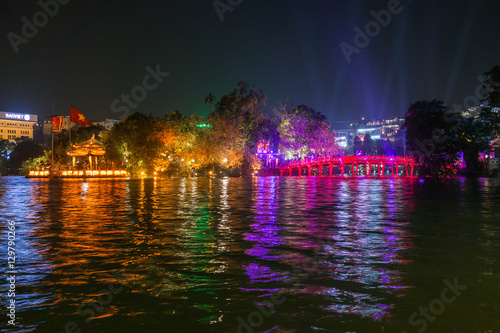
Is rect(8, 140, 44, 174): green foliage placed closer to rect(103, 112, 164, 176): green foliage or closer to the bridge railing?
rect(103, 112, 164, 176): green foliage

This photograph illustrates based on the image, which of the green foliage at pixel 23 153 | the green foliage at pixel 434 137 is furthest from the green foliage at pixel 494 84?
the green foliage at pixel 23 153

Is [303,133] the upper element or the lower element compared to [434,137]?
upper

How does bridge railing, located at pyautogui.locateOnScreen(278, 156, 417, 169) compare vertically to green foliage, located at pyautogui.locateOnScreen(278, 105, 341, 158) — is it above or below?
below

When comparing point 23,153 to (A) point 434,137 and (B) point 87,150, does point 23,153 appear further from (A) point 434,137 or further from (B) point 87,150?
(A) point 434,137

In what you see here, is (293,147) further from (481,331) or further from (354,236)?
(481,331)

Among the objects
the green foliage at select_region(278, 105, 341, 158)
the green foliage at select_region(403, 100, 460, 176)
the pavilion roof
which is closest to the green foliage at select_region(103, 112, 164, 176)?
the pavilion roof

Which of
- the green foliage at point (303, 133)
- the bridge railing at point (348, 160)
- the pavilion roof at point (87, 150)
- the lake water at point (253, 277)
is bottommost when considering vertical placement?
the lake water at point (253, 277)

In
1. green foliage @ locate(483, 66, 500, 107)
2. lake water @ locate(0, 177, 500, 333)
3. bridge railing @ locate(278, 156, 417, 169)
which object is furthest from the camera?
bridge railing @ locate(278, 156, 417, 169)

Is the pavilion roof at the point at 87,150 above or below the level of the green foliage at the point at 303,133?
below

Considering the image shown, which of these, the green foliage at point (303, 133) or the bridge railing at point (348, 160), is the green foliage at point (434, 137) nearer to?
the bridge railing at point (348, 160)

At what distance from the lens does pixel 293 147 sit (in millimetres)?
90875

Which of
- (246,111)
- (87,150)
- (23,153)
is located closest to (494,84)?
(246,111)

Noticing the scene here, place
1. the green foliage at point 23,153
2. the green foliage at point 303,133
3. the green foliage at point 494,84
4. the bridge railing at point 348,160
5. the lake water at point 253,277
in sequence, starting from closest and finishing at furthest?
1. the lake water at point 253,277
2. the green foliage at point 494,84
3. the bridge railing at point 348,160
4. the green foliage at point 303,133
5. the green foliage at point 23,153

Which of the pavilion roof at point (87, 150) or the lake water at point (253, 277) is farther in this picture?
the pavilion roof at point (87, 150)
